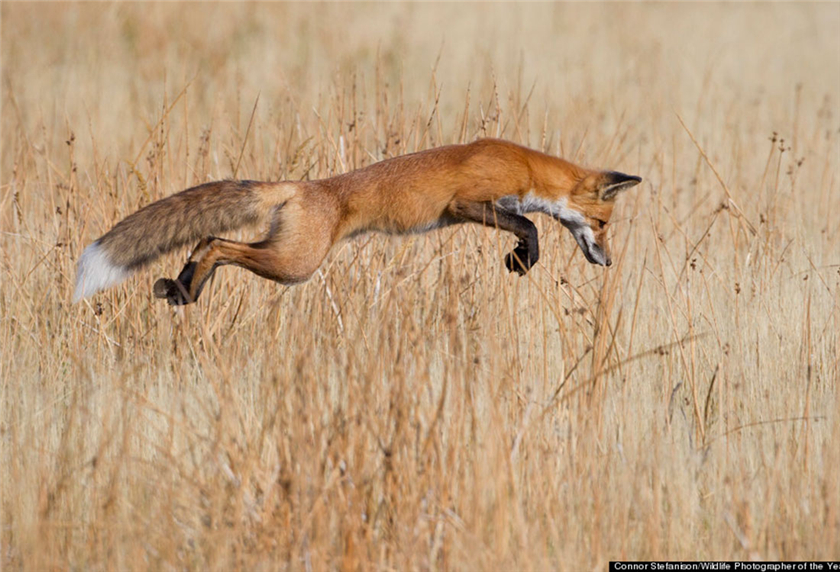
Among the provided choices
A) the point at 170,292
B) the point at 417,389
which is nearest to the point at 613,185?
the point at 417,389

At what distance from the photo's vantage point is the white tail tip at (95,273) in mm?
5195

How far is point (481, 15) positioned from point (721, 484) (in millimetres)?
14204

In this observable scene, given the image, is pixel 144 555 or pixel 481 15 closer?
pixel 144 555

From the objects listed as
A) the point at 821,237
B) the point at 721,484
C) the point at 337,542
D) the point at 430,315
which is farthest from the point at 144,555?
the point at 821,237

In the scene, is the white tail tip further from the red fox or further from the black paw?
the black paw

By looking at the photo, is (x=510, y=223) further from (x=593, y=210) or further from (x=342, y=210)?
(x=342, y=210)

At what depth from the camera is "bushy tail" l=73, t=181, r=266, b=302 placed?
17.3 feet

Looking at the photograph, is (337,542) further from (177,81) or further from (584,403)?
(177,81)

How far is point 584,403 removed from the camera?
4.54 m

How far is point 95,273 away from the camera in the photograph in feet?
17.2

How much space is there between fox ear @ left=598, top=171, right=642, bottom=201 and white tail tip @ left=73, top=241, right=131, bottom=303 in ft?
9.29

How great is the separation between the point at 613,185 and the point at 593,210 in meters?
0.28

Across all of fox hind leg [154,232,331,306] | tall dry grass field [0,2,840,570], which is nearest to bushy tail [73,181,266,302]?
fox hind leg [154,232,331,306]

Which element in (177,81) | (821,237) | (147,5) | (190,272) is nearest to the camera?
(190,272)
